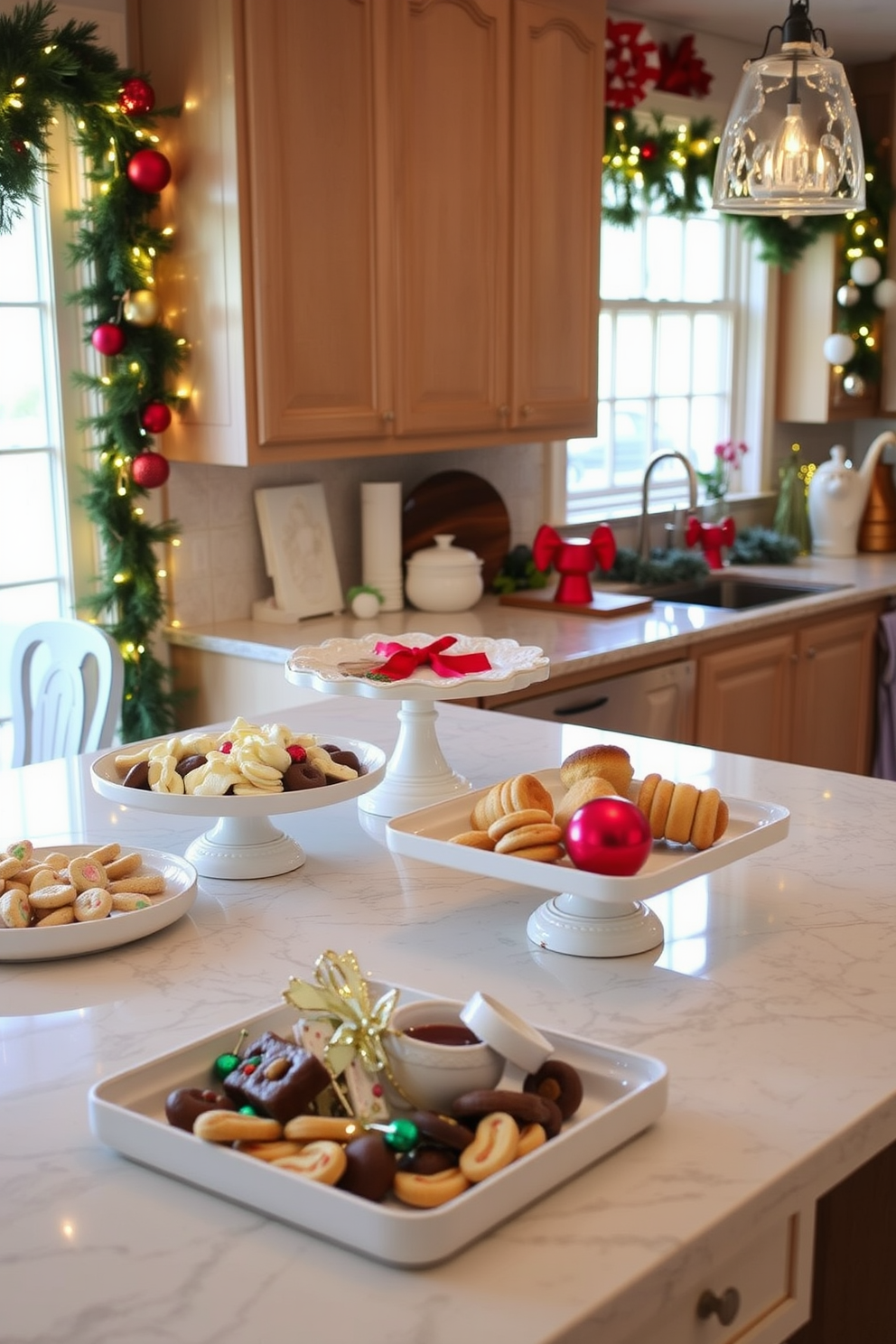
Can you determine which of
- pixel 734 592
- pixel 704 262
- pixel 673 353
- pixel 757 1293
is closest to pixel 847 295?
pixel 704 262

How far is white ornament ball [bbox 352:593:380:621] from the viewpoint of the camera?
3.51m

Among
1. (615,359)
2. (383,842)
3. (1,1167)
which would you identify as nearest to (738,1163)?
(1,1167)

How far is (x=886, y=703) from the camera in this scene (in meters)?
4.32

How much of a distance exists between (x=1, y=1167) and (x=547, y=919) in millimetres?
606

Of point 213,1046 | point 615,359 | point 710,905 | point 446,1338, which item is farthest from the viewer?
point 615,359

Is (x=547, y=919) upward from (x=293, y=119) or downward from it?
downward

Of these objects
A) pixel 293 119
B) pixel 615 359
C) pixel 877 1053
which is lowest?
pixel 877 1053

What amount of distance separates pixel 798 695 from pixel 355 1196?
3207 millimetres

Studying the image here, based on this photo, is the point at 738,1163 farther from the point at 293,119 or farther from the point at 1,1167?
the point at 293,119

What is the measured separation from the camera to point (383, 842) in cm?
178

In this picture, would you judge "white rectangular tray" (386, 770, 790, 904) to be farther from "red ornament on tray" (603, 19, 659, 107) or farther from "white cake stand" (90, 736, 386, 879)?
"red ornament on tray" (603, 19, 659, 107)

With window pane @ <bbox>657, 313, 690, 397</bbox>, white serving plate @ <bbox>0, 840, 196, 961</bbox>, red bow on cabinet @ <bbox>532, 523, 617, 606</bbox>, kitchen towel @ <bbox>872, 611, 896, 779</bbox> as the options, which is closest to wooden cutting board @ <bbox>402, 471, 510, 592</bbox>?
red bow on cabinet @ <bbox>532, 523, 617, 606</bbox>

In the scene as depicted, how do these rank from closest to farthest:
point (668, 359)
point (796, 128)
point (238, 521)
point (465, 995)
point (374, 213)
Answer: point (465, 995)
point (796, 128)
point (374, 213)
point (238, 521)
point (668, 359)

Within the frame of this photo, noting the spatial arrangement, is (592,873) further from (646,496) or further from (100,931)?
(646,496)
